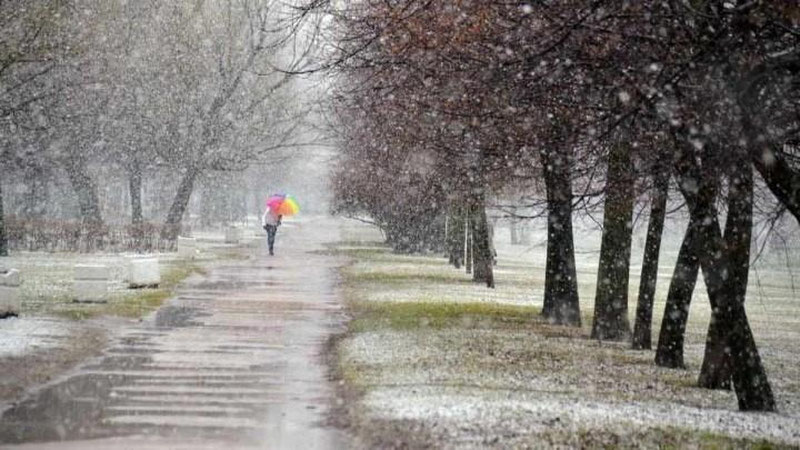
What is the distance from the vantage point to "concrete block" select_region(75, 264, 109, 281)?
2238 centimetres

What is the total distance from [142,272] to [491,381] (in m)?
15.0

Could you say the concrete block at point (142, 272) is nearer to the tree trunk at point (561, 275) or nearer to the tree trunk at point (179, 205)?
the tree trunk at point (561, 275)

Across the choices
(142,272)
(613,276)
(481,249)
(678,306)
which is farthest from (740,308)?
(481,249)

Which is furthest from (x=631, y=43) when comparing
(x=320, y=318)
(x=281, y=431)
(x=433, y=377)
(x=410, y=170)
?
(x=410, y=170)

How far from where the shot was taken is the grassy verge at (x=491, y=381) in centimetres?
1028

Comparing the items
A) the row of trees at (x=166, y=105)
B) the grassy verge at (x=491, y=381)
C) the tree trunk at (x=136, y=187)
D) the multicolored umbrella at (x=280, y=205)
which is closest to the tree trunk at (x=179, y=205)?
the row of trees at (x=166, y=105)

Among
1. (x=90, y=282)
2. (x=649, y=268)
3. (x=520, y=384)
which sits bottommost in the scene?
(x=520, y=384)

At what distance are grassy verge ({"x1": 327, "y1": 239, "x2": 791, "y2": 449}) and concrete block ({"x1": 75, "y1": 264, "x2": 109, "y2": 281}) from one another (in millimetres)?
5144

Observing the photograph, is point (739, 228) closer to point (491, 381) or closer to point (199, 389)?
point (491, 381)

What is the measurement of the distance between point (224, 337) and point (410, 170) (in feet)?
47.3

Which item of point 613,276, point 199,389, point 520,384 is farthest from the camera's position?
point 613,276

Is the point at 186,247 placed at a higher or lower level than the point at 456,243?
lower

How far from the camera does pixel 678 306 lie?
17.0 meters

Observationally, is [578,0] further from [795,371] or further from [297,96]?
[297,96]
